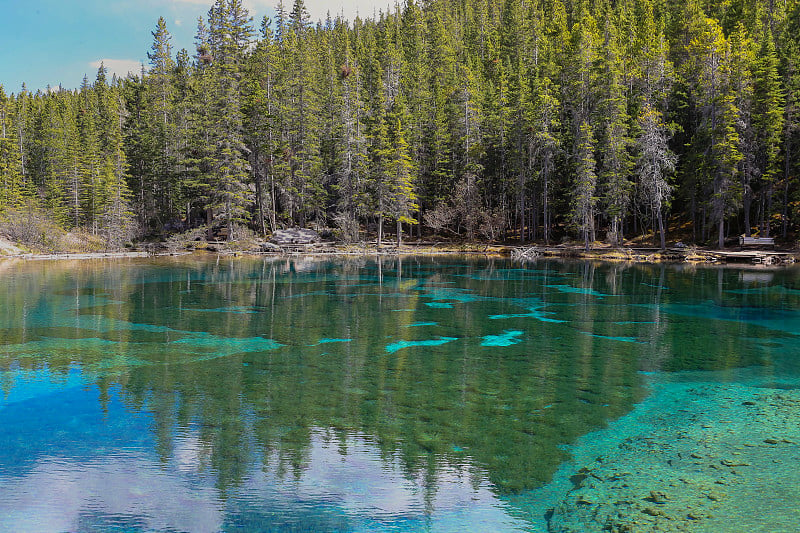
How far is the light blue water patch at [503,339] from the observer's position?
52.0 ft

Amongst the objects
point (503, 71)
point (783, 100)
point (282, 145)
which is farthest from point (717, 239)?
point (282, 145)

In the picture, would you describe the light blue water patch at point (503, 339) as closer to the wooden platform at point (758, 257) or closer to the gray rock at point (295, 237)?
the wooden platform at point (758, 257)

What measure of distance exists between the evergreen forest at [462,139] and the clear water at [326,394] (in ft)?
76.4

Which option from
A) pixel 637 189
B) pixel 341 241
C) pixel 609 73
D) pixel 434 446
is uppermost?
pixel 609 73

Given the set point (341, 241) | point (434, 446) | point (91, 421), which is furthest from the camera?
point (341, 241)

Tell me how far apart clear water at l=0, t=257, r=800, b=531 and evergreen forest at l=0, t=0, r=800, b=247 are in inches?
917

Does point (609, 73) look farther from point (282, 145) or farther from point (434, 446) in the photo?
point (434, 446)

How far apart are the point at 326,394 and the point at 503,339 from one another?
7096 mm

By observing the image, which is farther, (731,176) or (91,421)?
(731,176)

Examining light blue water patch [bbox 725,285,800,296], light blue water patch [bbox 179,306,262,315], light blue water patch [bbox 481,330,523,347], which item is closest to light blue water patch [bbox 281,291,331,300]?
light blue water patch [bbox 179,306,262,315]

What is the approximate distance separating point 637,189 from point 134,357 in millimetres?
46300

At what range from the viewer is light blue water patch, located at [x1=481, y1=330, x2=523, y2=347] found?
1584 centimetres

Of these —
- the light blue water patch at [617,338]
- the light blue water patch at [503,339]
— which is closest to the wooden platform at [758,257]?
the light blue water patch at [617,338]

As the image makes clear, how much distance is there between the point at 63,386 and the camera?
11508 millimetres
